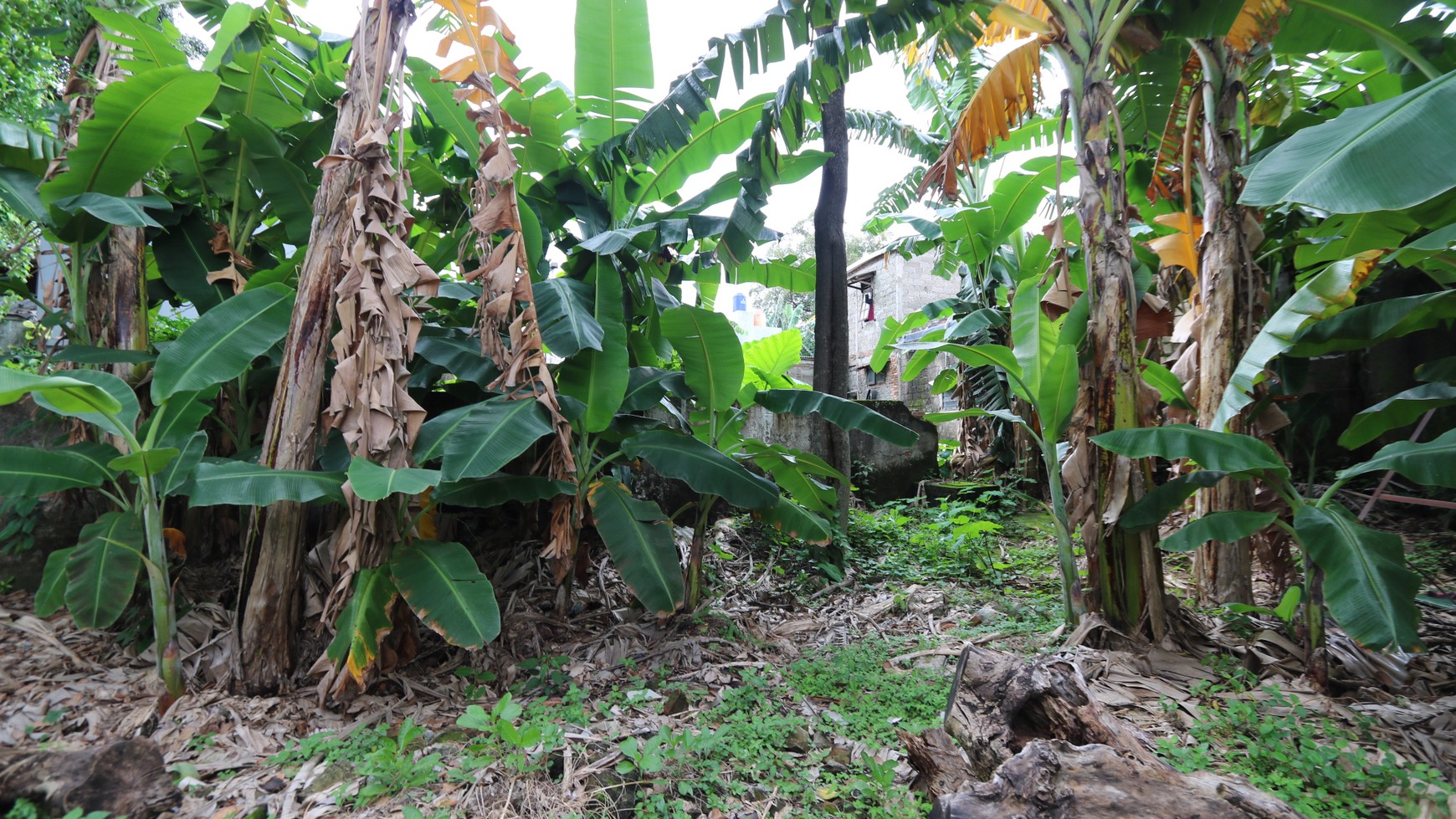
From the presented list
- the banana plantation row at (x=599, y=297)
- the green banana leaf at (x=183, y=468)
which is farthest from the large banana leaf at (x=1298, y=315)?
the green banana leaf at (x=183, y=468)

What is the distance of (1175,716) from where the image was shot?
7.40ft

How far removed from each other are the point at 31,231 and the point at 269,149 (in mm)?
2657

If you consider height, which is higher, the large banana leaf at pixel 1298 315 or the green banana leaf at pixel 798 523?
the large banana leaf at pixel 1298 315

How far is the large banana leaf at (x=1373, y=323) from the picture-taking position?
2.44m

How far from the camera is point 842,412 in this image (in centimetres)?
373

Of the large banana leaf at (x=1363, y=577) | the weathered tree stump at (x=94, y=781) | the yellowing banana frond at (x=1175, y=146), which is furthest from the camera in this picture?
the yellowing banana frond at (x=1175, y=146)

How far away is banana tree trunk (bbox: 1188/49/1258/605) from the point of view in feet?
10.1

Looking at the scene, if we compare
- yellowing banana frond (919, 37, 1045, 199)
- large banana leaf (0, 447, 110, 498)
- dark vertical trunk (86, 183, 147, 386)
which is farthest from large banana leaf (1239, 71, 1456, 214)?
dark vertical trunk (86, 183, 147, 386)

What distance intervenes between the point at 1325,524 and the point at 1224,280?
1259 millimetres

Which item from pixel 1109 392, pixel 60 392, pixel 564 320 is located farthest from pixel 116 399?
pixel 1109 392

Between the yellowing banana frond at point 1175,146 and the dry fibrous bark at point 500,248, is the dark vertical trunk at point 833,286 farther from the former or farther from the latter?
the dry fibrous bark at point 500,248

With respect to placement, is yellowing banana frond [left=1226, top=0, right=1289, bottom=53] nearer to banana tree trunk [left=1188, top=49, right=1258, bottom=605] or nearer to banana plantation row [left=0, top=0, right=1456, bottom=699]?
banana plantation row [left=0, top=0, right=1456, bottom=699]

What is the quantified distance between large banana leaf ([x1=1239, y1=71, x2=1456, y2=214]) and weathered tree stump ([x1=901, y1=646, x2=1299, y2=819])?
1401 mm

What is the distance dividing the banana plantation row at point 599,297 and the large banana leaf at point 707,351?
0.02 metres
